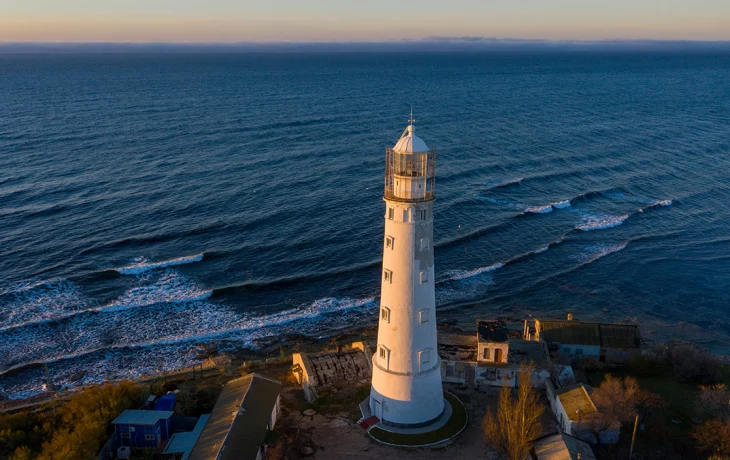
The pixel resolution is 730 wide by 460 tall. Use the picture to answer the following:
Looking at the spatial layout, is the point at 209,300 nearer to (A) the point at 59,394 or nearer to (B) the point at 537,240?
(A) the point at 59,394

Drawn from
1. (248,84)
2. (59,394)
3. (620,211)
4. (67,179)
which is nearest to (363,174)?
(620,211)

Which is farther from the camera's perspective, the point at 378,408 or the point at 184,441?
the point at 378,408

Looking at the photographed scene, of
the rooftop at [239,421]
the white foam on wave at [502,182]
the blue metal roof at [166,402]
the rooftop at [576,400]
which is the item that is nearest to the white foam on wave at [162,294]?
the blue metal roof at [166,402]

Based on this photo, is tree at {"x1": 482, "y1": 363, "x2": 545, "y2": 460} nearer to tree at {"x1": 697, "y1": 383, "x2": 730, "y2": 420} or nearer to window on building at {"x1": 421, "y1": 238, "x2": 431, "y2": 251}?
window on building at {"x1": 421, "y1": 238, "x2": 431, "y2": 251}

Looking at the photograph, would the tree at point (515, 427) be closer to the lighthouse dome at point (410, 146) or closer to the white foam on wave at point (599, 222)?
the lighthouse dome at point (410, 146)

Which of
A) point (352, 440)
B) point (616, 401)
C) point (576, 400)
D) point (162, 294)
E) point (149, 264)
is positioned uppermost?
point (616, 401)

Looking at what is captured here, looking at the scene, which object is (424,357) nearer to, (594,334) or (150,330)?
(594,334)

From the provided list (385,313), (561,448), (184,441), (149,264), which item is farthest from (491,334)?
(149,264)
